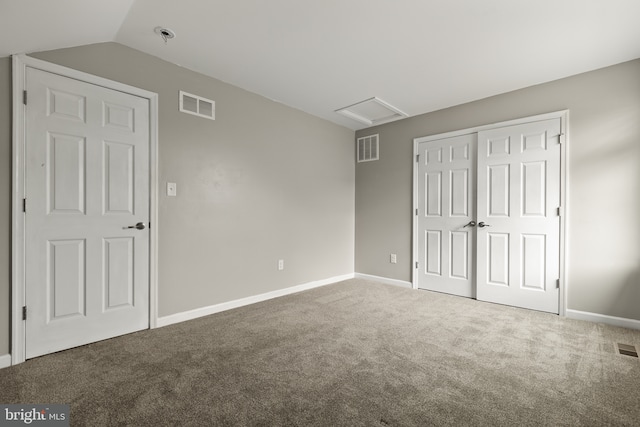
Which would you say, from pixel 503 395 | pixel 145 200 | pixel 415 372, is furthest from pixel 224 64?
pixel 503 395

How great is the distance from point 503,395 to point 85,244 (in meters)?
3.19

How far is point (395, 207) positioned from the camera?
447 centimetres

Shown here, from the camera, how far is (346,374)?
1.94 meters

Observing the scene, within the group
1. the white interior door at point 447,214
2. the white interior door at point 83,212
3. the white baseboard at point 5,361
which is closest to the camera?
the white baseboard at point 5,361

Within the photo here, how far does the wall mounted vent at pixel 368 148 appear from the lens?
4738 millimetres

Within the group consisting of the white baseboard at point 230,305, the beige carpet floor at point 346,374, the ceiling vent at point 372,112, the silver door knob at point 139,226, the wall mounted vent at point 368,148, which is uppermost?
the ceiling vent at point 372,112

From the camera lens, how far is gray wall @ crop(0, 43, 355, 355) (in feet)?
8.45

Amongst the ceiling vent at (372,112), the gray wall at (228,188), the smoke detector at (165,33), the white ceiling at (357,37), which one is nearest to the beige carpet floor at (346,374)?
the gray wall at (228,188)

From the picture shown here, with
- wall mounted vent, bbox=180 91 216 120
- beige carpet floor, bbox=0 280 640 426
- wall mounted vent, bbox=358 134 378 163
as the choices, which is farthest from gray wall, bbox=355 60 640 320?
wall mounted vent, bbox=180 91 216 120

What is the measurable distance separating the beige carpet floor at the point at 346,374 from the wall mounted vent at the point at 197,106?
7.03 ft

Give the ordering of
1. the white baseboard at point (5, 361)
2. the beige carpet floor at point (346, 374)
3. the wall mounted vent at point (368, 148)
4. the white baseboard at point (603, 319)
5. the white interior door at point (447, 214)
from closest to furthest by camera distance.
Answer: the beige carpet floor at point (346, 374) → the white baseboard at point (5, 361) → the white baseboard at point (603, 319) → the white interior door at point (447, 214) → the wall mounted vent at point (368, 148)

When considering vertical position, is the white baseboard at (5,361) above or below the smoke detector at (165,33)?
below

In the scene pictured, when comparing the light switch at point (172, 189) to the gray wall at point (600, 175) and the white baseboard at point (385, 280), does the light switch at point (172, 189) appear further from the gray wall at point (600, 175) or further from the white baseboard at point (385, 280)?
the gray wall at point (600, 175)

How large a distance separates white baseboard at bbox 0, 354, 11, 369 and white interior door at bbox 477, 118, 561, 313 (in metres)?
4.49
